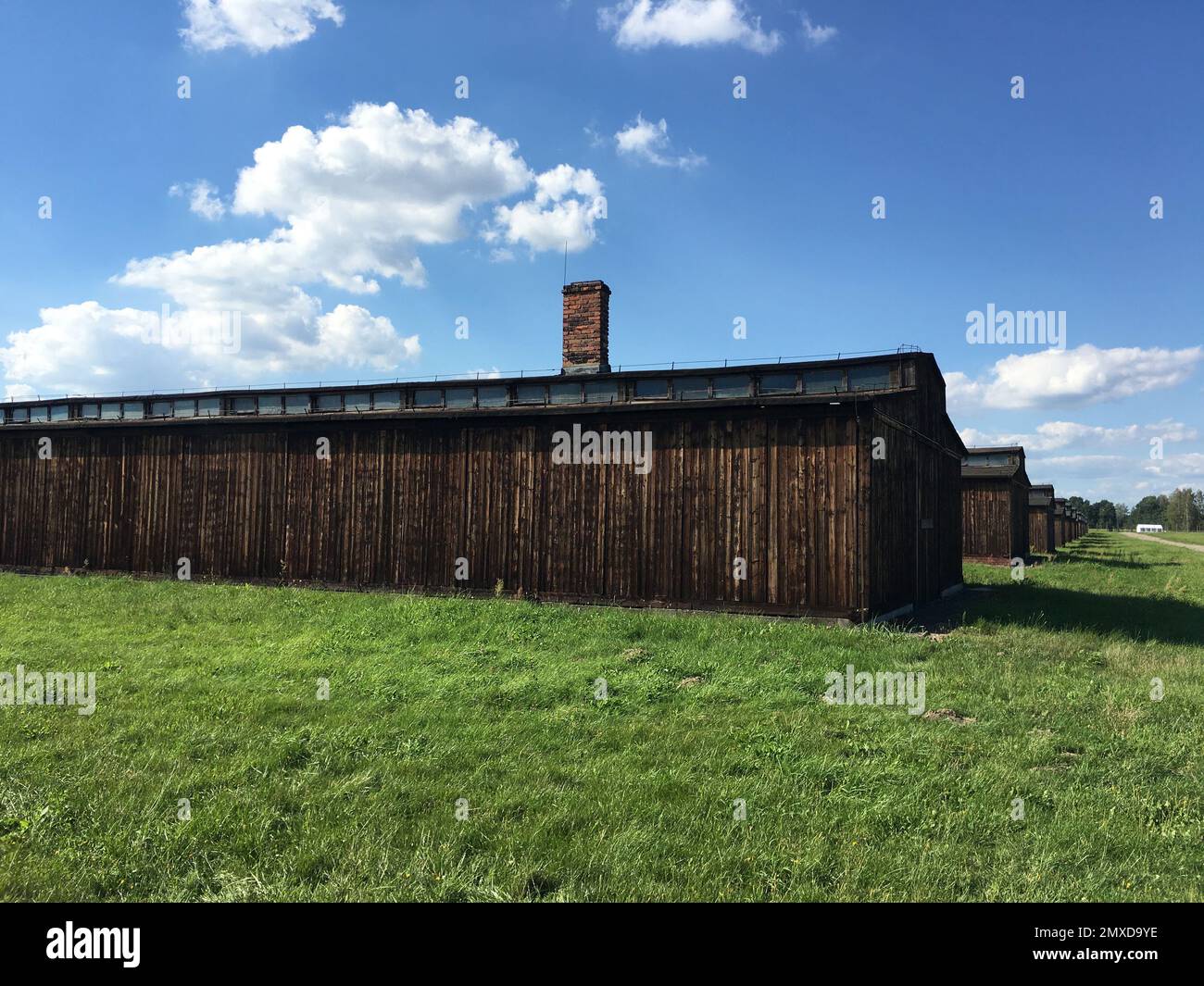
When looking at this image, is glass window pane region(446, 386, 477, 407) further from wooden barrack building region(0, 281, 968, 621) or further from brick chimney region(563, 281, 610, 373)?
brick chimney region(563, 281, 610, 373)

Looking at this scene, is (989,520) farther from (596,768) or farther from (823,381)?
(596,768)

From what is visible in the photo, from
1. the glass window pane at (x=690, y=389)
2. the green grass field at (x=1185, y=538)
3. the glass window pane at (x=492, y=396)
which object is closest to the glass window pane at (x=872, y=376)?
the glass window pane at (x=690, y=389)

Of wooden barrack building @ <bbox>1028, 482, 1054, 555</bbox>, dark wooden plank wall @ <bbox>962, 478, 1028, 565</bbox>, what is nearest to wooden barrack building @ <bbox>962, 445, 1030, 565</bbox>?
dark wooden plank wall @ <bbox>962, 478, 1028, 565</bbox>

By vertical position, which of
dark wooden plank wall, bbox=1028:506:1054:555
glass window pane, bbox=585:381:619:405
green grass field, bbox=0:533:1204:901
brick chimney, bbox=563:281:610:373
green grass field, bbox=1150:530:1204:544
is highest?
brick chimney, bbox=563:281:610:373

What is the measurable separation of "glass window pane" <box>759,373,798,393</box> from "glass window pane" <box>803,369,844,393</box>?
296mm

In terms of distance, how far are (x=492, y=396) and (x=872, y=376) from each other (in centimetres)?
906

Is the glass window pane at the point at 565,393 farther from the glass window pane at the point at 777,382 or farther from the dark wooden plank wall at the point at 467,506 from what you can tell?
the glass window pane at the point at 777,382

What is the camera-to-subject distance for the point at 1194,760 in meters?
6.71

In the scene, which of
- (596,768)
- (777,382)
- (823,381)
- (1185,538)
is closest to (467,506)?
(777,382)

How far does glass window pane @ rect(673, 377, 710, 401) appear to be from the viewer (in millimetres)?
16734

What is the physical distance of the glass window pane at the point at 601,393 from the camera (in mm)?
17141

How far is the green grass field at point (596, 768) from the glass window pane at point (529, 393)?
6982mm

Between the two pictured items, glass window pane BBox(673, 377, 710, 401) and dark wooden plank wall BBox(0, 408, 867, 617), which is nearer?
dark wooden plank wall BBox(0, 408, 867, 617)
